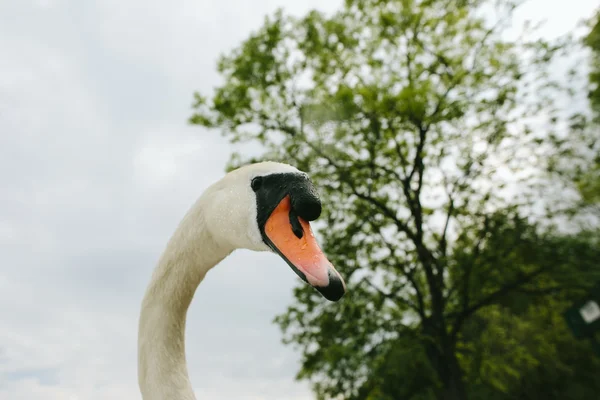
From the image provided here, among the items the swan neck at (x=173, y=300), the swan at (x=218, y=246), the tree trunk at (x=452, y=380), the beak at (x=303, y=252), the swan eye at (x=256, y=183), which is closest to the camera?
the beak at (x=303, y=252)

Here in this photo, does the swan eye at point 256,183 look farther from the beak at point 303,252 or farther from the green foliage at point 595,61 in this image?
the green foliage at point 595,61

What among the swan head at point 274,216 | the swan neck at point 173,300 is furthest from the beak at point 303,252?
the swan neck at point 173,300

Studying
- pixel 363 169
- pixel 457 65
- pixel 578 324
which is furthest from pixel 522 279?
pixel 457 65

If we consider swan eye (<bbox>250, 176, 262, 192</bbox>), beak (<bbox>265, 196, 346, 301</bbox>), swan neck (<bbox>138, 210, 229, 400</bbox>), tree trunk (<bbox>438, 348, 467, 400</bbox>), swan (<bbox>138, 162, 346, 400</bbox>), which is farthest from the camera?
tree trunk (<bbox>438, 348, 467, 400</bbox>)

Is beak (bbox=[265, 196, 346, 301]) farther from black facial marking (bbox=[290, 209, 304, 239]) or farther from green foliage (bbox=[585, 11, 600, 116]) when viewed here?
green foliage (bbox=[585, 11, 600, 116])

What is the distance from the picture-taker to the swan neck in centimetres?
185

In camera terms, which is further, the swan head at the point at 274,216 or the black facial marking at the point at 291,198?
the black facial marking at the point at 291,198

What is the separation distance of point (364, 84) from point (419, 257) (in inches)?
Result: 186

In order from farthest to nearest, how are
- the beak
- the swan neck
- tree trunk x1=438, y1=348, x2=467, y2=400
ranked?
tree trunk x1=438, y1=348, x2=467, y2=400
the swan neck
the beak

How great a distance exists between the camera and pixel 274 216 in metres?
1.63

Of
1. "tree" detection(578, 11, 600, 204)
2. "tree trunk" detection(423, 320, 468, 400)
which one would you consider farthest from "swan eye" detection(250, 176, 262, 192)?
"tree" detection(578, 11, 600, 204)

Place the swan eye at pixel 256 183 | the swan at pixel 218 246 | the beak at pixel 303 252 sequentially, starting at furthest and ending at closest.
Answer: the swan eye at pixel 256 183, the swan at pixel 218 246, the beak at pixel 303 252

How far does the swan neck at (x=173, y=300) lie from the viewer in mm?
1853

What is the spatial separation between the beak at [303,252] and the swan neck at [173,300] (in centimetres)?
44
